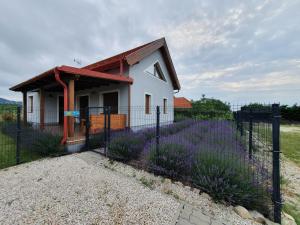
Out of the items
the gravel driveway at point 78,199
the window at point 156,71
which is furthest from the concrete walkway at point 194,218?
the window at point 156,71

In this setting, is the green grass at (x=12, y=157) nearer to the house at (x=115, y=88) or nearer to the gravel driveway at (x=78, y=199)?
the gravel driveway at (x=78, y=199)

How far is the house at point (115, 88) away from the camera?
19.6 feet

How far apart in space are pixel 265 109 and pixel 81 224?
3771 millimetres

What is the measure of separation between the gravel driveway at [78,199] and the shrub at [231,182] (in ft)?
2.54

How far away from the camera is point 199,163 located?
3.32m

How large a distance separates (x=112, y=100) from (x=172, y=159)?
668 cm

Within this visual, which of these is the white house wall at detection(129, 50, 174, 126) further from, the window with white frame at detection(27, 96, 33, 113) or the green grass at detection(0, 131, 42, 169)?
the window with white frame at detection(27, 96, 33, 113)

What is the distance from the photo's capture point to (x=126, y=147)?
4770mm

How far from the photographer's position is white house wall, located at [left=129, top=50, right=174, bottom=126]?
28.8 ft

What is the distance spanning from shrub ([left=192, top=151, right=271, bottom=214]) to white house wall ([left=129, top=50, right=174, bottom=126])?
226 inches

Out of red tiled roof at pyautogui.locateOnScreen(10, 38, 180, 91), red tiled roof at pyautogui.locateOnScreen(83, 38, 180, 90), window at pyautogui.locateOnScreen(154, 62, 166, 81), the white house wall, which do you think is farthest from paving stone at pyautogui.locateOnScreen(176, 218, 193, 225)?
window at pyautogui.locateOnScreen(154, 62, 166, 81)

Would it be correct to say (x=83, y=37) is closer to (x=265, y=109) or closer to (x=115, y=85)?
(x=115, y=85)

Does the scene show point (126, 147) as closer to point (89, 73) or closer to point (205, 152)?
point (205, 152)

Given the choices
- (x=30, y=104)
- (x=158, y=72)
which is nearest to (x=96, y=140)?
(x=158, y=72)
